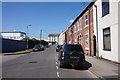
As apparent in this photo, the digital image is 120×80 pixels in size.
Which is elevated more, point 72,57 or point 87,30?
point 87,30

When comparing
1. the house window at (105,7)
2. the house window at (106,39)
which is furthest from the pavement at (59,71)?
the house window at (105,7)

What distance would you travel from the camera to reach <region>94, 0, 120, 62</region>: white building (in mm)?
17844

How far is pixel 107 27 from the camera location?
20.3 m

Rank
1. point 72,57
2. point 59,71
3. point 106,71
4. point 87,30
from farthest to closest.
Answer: point 87,30 < point 72,57 < point 59,71 < point 106,71

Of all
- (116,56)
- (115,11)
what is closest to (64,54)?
(116,56)

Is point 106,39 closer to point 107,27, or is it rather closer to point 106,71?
point 107,27

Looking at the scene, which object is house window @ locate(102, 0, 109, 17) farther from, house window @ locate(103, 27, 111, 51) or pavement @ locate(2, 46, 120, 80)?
pavement @ locate(2, 46, 120, 80)

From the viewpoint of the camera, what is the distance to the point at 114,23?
18031 mm

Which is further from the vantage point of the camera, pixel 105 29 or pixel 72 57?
pixel 105 29

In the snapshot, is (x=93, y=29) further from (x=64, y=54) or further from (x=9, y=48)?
(x=9, y=48)

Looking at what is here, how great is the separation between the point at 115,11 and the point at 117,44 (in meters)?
2.48

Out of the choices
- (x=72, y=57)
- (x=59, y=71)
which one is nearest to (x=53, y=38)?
(x=72, y=57)

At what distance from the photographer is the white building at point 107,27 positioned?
703 inches

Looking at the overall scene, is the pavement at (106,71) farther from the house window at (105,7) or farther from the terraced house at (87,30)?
the terraced house at (87,30)
